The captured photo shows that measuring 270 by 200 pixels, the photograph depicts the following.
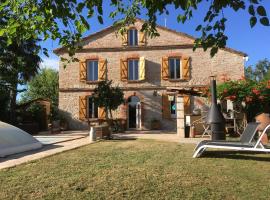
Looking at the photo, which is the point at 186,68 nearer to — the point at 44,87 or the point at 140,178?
the point at 140,178

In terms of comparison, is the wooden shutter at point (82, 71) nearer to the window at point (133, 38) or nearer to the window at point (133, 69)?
the window at point (133, 69)

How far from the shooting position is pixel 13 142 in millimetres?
10086

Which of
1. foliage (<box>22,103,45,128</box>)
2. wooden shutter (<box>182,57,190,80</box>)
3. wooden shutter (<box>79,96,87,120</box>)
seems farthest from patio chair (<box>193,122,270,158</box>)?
foliage (<box>22,103,45,128</box>)

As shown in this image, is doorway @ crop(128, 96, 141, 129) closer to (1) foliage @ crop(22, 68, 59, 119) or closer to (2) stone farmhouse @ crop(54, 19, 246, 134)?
(2) stone farmhouse @ crop(54, 19, 246, 134)

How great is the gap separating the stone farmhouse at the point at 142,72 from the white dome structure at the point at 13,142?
438 inches

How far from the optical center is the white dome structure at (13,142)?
9422 millimetres

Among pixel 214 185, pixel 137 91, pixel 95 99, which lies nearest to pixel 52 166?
pixel 214 185

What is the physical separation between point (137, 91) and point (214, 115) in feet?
37.8

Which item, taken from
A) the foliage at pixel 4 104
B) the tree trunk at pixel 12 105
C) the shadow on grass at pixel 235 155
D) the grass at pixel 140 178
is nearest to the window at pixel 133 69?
the tree trunk at pixel 12 105

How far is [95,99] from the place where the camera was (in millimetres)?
19344

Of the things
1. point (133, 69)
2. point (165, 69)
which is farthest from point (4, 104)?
point (165, 69)

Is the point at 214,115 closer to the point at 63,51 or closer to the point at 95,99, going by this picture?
the point at 95,99

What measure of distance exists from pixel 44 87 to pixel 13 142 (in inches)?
1098

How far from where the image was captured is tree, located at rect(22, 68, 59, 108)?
37.2 metres
